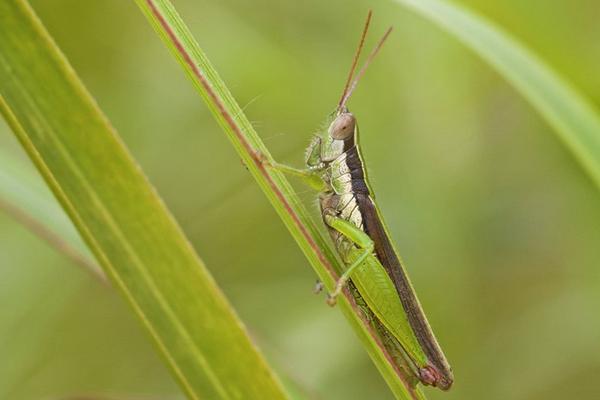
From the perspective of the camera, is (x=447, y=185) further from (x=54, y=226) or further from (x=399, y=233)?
(x=54, y=226)

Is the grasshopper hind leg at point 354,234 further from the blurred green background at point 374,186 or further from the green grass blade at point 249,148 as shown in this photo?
the blurred green background at point 374,186

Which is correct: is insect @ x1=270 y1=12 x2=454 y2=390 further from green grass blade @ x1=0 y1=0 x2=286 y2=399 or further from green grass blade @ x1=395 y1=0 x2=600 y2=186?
green grass blade @ x1=0 y1=0 x2=286 y2=399

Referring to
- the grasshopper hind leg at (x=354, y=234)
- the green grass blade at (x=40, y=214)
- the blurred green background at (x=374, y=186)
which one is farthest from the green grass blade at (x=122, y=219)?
the blurred green background at (x=374, y=186)

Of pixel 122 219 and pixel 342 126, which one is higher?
pixel 342 126

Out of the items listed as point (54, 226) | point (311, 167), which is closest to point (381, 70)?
point (311, 167)

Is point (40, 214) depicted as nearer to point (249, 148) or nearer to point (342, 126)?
point (249, 148)

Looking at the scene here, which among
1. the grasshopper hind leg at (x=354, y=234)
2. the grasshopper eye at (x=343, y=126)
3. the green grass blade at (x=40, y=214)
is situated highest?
the green grass blade at (x=40, y=214)

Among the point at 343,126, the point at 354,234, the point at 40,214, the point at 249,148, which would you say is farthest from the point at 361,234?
the point at 40,214
